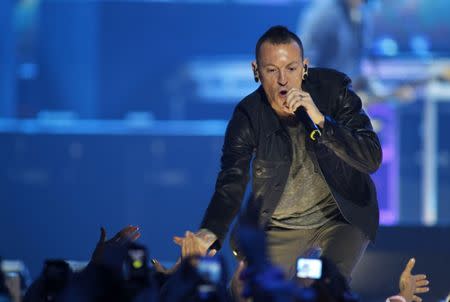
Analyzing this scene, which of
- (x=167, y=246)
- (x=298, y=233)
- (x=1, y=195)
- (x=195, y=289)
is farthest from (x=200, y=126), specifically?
(x=195, y=289)

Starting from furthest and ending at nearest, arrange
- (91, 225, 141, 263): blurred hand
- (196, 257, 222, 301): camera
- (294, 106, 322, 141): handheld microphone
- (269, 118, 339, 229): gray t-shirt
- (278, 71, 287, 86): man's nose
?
(269, 118, 339, 229): gray t-shirt → (278, 71, 287, 86): man's nose → (294, 106, 322, 141): handheld microphone → (91, 225, 141, 263): blurred hand → (196, 257, 222, 301): camera

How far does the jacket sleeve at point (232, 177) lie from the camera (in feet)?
10.5

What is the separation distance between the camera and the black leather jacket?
126 inches

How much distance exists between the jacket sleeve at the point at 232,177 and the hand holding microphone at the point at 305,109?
1.34 feet

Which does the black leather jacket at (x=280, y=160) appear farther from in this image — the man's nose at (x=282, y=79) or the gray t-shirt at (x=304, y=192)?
the man's nose at (x=282, y=79)

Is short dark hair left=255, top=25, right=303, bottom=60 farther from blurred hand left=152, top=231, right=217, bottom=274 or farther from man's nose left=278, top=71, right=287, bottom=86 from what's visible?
blurred hand left=152, top=231, right=217, bottom=274

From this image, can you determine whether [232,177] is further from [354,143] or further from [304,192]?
[354,143]

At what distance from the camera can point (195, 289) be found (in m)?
1.95

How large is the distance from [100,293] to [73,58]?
741cm

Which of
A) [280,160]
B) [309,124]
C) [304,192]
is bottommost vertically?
[304,192]

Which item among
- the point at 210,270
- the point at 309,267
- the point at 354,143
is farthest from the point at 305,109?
the point at 210,270

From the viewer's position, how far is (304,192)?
3346 mm

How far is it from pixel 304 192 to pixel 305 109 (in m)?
0.47

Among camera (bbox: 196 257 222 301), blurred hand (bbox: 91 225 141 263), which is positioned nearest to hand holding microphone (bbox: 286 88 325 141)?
blurred hand (bbox: 91 225 141 263)
